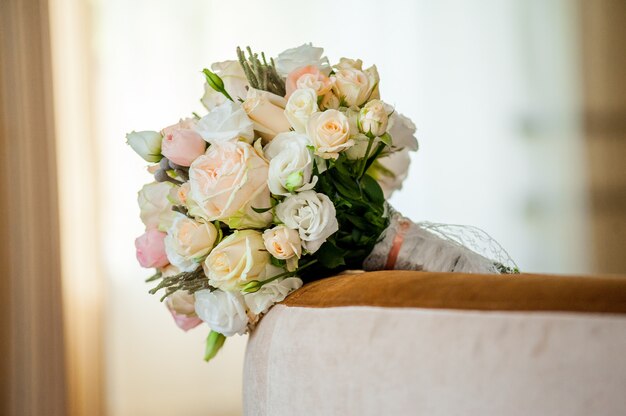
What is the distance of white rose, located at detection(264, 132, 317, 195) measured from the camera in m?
0.89

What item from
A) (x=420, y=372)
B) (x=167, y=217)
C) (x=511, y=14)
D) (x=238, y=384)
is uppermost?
(x=511, y=14)

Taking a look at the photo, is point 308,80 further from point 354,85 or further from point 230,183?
point 230,183

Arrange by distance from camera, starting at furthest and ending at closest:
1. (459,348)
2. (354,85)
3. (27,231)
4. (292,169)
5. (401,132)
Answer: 1. (27,231)
2. (401,132)
3. (354,85)
4. (292,169)
5. (459,348)

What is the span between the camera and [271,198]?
0.96m

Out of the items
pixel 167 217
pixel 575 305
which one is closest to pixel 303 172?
pixel 167 217

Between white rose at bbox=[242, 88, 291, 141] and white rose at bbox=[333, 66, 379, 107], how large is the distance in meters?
0.09

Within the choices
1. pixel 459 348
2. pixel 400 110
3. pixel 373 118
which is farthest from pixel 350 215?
pixel 400 110

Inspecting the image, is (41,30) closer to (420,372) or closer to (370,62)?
(370,62)

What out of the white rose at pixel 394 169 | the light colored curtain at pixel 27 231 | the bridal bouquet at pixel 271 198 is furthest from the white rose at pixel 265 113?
the light colored curtain at pixel 27 231

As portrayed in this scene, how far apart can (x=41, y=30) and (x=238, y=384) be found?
153 cm

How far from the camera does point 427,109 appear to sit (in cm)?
310

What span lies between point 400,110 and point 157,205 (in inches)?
84.3

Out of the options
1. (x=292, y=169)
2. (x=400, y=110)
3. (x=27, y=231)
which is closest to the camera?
(x=292, y=169)

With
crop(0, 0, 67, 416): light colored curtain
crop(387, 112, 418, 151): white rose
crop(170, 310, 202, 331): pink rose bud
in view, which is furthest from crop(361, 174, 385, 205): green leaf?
crop(0, 0, 67, 416): light colored curtain
